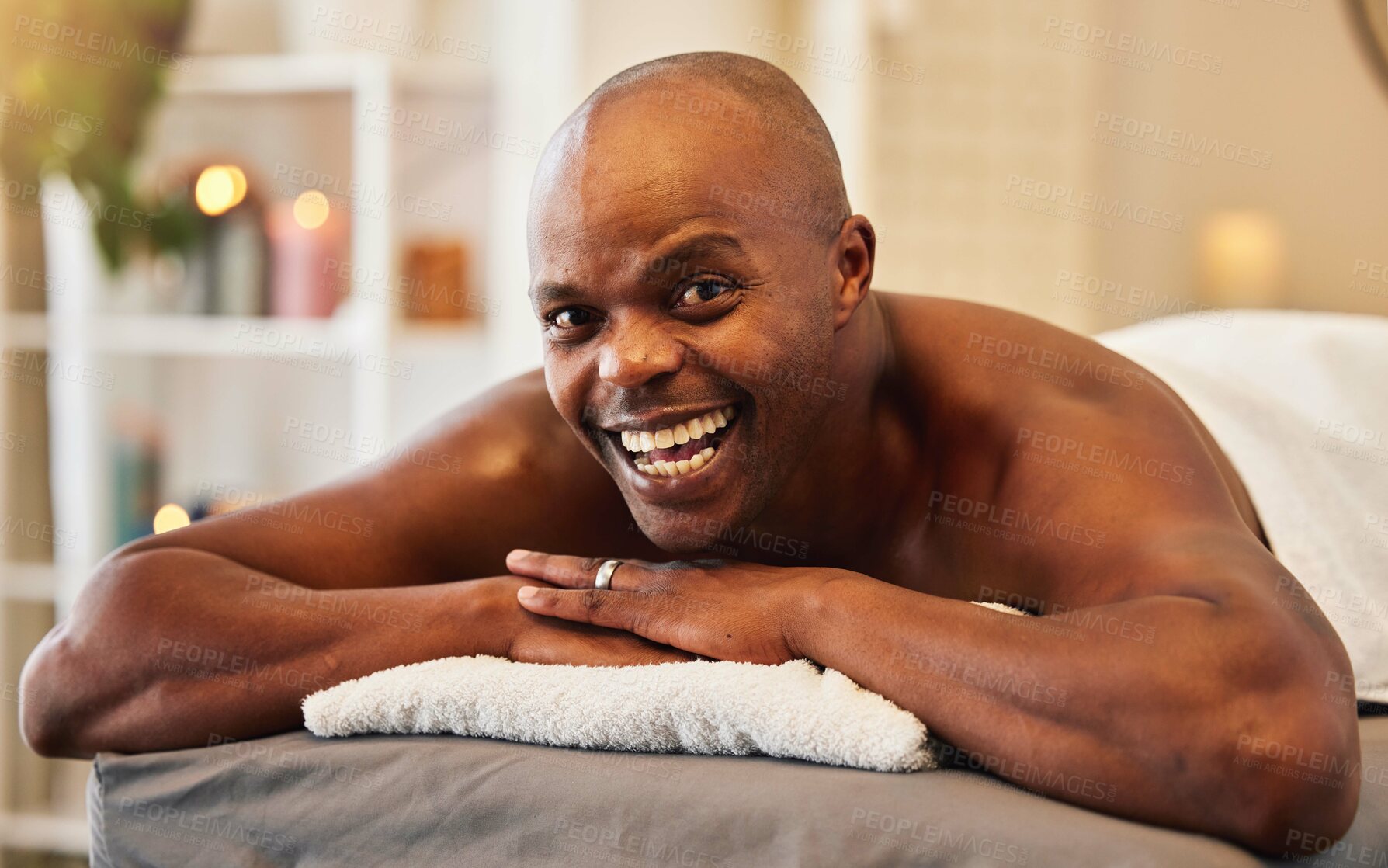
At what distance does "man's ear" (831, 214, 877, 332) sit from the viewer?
1100 millimetres

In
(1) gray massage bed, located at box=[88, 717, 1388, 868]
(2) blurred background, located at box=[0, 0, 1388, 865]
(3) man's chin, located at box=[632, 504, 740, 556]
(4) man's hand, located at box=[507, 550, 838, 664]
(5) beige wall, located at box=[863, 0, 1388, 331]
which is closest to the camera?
(1) gray massage bed, located at box=[88, 717, 1388, 868]

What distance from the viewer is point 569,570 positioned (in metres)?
1.04

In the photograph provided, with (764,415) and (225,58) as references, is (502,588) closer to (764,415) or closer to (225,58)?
(764,415)

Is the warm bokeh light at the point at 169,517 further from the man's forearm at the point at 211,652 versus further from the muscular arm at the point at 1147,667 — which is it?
the muscular arm at the point at 1147,667

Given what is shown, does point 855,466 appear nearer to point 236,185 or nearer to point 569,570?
point 569,570

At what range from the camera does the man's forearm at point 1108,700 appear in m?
0.77

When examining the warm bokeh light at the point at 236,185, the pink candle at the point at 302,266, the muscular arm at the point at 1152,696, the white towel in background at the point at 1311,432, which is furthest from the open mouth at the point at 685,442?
the warm bokeh light at the point at 236,185

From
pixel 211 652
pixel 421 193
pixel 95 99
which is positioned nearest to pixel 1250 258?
pixel 421 193

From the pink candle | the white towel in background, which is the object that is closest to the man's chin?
the white towel in background

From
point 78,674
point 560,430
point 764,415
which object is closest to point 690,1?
point 560,430

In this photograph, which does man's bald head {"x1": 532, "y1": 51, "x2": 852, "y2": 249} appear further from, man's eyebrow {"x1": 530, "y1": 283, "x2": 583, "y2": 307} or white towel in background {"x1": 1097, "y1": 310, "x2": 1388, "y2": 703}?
white towel in background {"x1": 1097, "y1": 310, "x2": 1388, "y2": 703}

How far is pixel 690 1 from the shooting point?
9.12 ft

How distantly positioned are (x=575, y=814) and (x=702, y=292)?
1.37 ft

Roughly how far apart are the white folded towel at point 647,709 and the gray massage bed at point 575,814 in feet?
0.04
